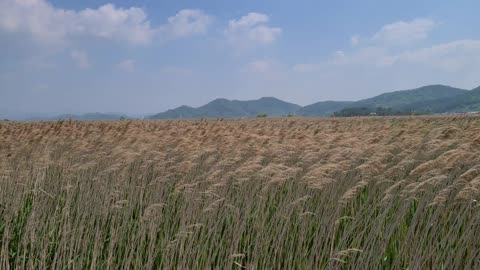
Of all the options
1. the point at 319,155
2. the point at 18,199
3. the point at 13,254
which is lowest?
the point at 13,254

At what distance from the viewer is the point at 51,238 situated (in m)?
5.62

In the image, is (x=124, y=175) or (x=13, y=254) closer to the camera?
(x=13, y=254)

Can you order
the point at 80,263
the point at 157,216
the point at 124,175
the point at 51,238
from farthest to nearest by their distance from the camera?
the point at 124,175, the point at 51,238, the point at 157,216, the point at 80,263

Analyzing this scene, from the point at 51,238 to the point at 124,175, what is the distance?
1.64m

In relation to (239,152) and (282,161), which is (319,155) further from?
(239,152)

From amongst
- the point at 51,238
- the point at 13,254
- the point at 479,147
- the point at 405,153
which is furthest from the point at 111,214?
the point at 479,147

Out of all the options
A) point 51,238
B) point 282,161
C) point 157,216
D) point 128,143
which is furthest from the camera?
point 128,143

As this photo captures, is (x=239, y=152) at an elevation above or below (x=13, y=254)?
above

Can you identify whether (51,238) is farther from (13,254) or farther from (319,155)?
(319,155)

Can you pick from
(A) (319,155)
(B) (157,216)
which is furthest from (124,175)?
(A) (319,155)

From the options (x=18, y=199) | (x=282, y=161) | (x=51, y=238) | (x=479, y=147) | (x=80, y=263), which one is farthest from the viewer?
(x=479, y=147)

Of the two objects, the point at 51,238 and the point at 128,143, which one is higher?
the point at 128,143

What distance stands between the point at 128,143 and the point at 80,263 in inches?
252

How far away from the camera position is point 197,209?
5.30 m
